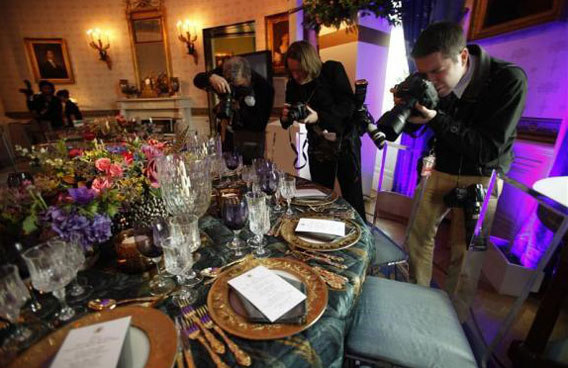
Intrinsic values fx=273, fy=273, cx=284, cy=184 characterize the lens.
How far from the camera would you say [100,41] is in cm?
501

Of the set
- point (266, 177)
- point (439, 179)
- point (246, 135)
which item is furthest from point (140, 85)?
point (439, 179)

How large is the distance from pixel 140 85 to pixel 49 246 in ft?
17.7

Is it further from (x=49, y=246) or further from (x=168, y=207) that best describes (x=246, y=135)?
(x=49, y=246)

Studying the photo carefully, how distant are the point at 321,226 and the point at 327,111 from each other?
1.02 meters

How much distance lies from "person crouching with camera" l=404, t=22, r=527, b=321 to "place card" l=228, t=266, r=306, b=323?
95 cm

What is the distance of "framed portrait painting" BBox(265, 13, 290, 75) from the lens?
392cm

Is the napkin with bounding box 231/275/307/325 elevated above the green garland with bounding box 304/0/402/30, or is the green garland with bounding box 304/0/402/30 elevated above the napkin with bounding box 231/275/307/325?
the green garland with bounding box 304/0/402/30

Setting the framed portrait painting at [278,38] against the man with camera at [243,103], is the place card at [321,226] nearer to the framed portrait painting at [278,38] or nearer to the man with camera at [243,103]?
the man with camera at [243,103]

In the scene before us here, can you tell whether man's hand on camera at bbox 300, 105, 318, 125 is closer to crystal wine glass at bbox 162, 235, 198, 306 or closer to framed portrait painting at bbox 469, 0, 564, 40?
crystal wine glass at bbox 162, 235, 198, 306

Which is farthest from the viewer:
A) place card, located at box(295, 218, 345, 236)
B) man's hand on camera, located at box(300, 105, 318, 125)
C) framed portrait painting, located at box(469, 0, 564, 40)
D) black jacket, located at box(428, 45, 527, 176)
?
man's hand on camera, located at box(300, 105, 318, 125)

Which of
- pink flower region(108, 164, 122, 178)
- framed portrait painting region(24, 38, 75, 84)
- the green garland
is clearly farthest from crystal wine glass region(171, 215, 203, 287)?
framed portrait painting region(24, 38, 75, 84)

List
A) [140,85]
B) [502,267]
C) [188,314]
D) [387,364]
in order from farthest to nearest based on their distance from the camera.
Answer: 1. [140,85]
2. [502,267]
3. [387,364]
4. [188,314]

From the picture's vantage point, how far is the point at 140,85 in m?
5.20

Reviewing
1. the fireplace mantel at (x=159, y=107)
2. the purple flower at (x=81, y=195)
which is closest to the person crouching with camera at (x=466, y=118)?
the purple flower at (x=81, y=195)
